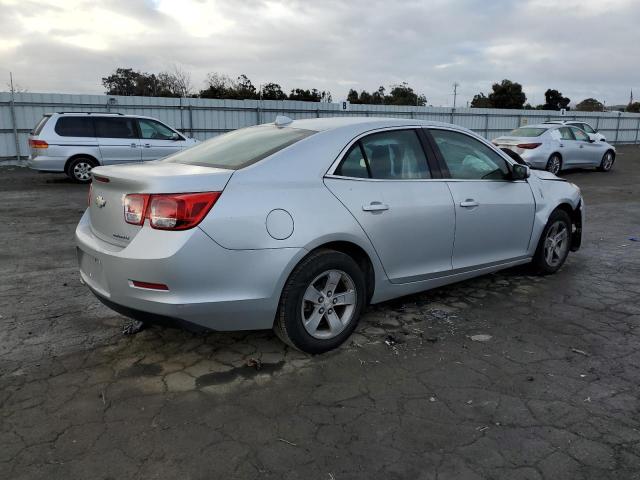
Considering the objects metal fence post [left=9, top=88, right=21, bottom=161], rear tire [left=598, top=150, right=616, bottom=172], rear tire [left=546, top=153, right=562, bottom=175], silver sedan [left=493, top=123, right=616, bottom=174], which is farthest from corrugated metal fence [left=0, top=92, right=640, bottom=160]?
rear tire [left=598, top=150, right=616, bottom=172]

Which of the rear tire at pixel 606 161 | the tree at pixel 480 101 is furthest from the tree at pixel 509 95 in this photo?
the rear tire at pixel 606 161

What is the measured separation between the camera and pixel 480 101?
2518 inches

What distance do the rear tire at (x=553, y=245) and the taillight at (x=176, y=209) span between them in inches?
142

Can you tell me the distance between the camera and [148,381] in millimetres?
3174

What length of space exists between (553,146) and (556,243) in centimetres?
1036

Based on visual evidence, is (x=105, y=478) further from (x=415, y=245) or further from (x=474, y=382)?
(x=415, y=245)

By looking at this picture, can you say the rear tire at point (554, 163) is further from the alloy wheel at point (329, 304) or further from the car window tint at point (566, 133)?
the alloy wheel at point (329, 304)

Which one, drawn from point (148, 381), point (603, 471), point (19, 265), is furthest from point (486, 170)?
point (19, 265)

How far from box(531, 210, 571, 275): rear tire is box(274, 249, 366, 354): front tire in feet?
8.11

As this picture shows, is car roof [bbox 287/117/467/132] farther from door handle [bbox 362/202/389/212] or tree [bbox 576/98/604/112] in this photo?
tree [bbox 576/98/604/112]

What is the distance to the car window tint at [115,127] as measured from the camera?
41.7ft

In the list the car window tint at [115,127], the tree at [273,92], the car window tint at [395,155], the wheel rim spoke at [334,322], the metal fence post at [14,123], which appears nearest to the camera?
the wheel rim spoke at [334,322]

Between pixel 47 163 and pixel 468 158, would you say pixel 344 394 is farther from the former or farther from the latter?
pixel 47 163

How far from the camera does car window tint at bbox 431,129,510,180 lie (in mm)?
4293
